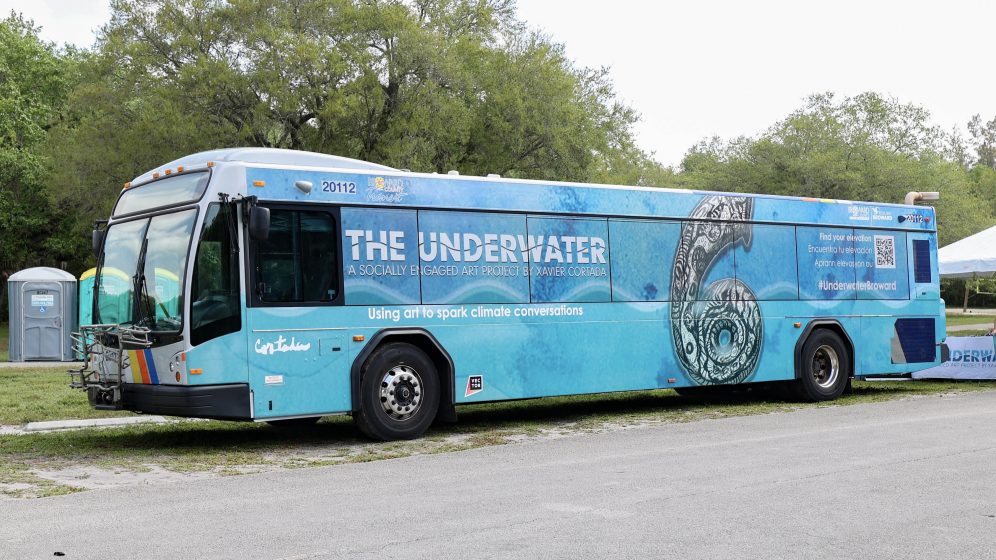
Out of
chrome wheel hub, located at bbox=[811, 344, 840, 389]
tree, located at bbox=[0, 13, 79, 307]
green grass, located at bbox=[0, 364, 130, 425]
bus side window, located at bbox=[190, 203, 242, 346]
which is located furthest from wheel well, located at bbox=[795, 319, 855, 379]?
tree, located at bbox=[0, 13, 79, 307]

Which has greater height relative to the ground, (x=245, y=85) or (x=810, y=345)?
(x=245, y=85)

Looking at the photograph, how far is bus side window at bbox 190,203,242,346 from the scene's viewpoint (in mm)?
10250

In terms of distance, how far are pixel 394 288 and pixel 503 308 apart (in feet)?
4.88

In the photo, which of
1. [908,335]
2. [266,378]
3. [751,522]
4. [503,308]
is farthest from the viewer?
[908,335]

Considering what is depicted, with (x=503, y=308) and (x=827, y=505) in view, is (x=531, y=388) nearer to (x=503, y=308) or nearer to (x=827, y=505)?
(x=503, y=308)

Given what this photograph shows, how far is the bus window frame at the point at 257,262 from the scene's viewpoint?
410 inches

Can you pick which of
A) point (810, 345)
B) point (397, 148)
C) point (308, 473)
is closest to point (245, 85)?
point (397, 148)

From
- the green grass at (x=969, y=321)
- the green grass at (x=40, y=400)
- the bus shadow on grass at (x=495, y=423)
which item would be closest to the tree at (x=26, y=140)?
the green grass at (x=40, y=400)

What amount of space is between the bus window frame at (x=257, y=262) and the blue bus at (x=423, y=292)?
20 mm

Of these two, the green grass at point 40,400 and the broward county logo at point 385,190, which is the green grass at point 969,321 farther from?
the broward county logo at point 385,190

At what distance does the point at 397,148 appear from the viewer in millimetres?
31672

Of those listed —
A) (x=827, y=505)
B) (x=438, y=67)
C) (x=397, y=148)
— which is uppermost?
(x=438, y=67)

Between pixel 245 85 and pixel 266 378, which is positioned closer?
pixel 266 378

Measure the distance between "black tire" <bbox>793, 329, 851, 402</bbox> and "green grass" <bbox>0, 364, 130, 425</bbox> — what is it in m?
9.50
